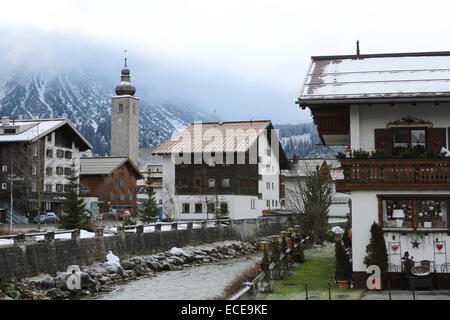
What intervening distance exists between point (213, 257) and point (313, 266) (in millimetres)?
14189

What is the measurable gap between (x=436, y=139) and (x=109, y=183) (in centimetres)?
5480

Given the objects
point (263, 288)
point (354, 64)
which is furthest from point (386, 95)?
point (263, 288)

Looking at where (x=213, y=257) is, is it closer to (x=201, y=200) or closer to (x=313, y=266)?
(x=313, y=266)

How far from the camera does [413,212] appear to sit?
18.8m

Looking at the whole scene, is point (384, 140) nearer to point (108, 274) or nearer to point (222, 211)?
point (108, 274)

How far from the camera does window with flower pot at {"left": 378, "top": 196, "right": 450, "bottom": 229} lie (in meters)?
18.7

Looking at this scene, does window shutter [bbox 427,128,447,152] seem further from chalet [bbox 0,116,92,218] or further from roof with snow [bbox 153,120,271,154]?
roof with snow [bbox 153,120,271,154]

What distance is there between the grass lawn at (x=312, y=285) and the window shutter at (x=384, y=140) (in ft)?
16.3

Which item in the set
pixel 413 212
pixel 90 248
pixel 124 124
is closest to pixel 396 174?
pixel 413 212

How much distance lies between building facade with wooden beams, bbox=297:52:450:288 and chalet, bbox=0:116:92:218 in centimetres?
3913

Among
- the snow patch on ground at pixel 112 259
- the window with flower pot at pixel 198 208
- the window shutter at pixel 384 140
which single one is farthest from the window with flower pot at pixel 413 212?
the window with flower pot at pixel 198 208

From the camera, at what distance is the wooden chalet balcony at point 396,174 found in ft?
60.4

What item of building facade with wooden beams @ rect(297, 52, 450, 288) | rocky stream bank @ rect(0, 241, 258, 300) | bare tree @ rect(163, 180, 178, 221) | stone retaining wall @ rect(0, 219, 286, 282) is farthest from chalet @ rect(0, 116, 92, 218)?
building facade with wooden beams @ rect(297, 52, 450, 288)
